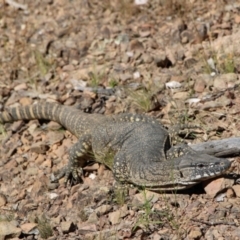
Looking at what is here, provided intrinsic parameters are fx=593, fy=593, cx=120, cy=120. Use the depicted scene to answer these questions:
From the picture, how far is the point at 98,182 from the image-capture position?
7.31 m

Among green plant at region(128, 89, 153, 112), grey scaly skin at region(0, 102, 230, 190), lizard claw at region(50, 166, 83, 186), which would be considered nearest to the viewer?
grey scaly skin at region(0, 102, 230, 190)

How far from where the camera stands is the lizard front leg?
757 centimetres

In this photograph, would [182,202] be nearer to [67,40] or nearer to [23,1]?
[67,40]

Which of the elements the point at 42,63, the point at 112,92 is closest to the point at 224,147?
the point at 112,92

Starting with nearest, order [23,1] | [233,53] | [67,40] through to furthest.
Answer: [233,53], [67,40], [23,1]

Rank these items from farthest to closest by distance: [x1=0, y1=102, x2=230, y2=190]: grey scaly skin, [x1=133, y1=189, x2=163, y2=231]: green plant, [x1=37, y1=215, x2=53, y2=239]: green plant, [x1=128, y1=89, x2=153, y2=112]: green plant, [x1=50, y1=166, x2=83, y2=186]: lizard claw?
1. [x1=128, y1=89, x2=153, y2=112]: green plant
2. [x1=50, y1=166, x2=83, y2=186]: lizard claw
3. [x1=37, y1=215, x2=53, y2=239]: green plant
4. [x1=0, y1=102, x2=230, y2=190]: grey scaly skin
5. [x1=133, y1=189, x2=163, y2=231]: green plant

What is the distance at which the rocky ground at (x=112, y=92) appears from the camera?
245 inches

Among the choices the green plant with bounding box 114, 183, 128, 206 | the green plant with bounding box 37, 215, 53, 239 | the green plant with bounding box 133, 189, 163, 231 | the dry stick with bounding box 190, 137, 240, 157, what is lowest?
the green plant with bounding box 37, 215, 53, 239

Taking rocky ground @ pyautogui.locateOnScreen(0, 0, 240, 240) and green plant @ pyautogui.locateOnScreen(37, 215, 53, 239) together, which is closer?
rocky ground @ pyautogui.locateOnScreen(0, 0, 240, 240)

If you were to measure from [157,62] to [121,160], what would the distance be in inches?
95.4

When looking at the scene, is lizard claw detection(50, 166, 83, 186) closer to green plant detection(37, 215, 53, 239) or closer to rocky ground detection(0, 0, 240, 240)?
rocky ground detection(0, 0, 240, 240)

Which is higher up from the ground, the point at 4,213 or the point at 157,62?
the point at 157,62

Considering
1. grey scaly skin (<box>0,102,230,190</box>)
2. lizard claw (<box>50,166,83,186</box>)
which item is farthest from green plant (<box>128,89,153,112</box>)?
lizard claw (<box>50,166,83,186</box>)

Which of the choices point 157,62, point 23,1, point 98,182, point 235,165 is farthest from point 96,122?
point 23,1
